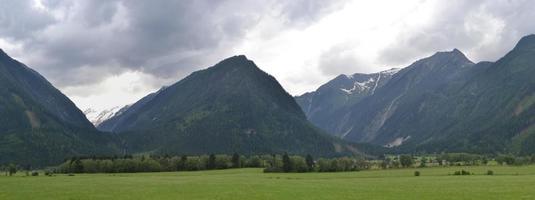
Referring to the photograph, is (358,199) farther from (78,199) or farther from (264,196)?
(78,199)

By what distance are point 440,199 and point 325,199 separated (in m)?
16.3

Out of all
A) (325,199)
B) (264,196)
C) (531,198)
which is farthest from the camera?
(264,196)

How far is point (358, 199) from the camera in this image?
3174 inches

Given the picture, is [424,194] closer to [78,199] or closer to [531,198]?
[531,198]

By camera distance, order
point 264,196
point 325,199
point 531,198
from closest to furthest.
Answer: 1. point 531,198
2. point 325,199
3. point 264,196

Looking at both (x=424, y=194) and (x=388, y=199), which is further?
(x=424, y=194)

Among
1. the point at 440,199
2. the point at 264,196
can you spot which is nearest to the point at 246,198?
the point at 264,196

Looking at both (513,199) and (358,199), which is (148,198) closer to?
(358,199)

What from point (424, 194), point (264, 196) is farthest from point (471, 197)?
point (264, 196)

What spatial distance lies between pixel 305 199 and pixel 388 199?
12006 mm

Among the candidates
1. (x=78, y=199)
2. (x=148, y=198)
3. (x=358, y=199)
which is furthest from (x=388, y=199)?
(x=78, y=199)

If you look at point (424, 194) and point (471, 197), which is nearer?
point (471, 197)

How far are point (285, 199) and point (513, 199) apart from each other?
104 feet

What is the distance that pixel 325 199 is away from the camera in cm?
8131
